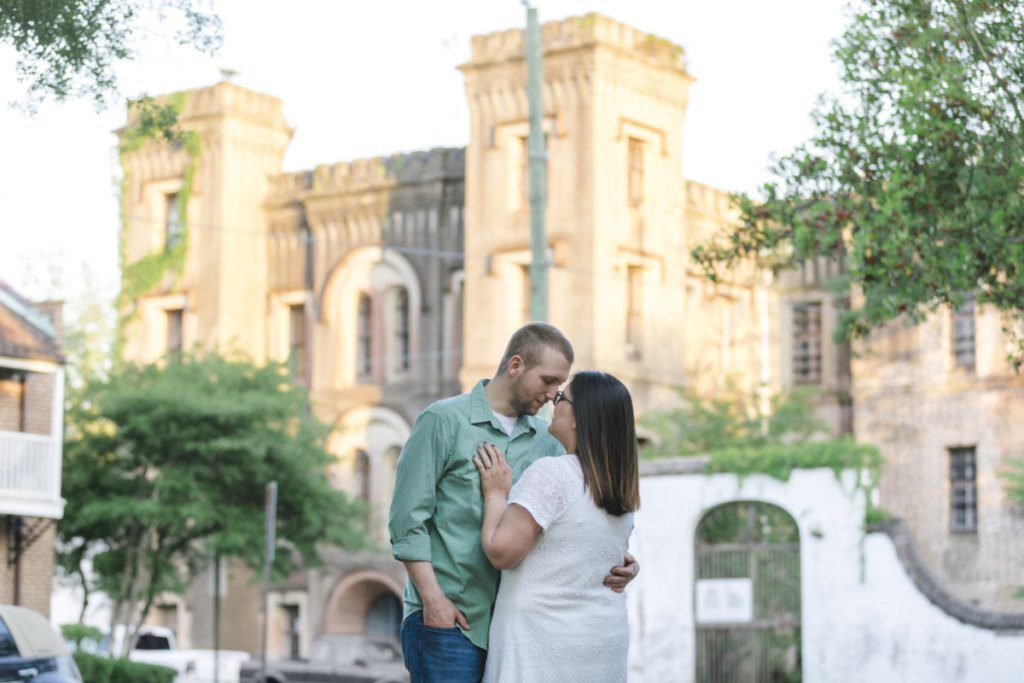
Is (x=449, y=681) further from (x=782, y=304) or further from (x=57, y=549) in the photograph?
(x=782, y=304)

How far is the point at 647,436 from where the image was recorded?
40000mm

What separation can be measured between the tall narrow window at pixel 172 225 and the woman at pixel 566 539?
133ft

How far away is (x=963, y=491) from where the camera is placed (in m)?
38.4

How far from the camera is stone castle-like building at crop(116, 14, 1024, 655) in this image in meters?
39.0

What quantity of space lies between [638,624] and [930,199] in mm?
13232

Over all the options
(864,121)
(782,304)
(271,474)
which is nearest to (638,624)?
(271,474)

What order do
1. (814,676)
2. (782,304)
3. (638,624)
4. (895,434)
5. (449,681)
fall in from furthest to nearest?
1. (782,304)
2. (895,434)
3. (638,624)
4. (814,676)
5. (449,681)

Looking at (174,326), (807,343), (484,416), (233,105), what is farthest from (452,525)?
(174,326)

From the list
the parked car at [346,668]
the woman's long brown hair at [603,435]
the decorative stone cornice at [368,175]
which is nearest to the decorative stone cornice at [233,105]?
the decorative stone cornice at [368,175]

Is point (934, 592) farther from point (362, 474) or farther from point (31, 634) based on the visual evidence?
point (362, 474)

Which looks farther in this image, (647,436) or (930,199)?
(647,436)

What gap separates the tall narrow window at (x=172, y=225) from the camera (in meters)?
47.2

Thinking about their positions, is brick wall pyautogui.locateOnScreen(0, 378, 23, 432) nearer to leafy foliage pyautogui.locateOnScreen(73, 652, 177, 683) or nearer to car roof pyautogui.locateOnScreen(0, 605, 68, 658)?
leafy foliage pyautogui.locateOnScreen(73, 652, 177, 683)

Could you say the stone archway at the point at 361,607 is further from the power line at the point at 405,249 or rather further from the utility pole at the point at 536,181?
the utility pole at the point at 536,181
